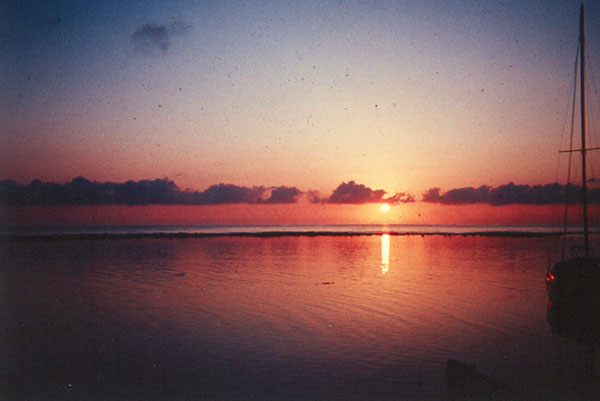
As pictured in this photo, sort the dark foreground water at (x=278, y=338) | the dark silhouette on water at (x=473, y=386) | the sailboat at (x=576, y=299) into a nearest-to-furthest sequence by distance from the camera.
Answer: the dark silhouette on water at (x=473, y=386) → the dark foreground water at (x=278, y=338) → the sailboat at (x=576, y=299)

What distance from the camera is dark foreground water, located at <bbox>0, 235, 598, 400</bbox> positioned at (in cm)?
1037

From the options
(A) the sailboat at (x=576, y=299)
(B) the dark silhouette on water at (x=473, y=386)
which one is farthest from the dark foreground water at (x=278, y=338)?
(A) the sailboat at (x=576, y=299)

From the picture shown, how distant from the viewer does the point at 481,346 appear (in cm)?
1330

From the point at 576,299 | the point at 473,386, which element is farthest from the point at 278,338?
the point at 576,299

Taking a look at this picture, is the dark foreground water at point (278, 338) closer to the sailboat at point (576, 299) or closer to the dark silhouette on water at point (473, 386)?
the dark silhouette on water at point (473, 386)

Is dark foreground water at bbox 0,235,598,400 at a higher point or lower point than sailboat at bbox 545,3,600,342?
lower

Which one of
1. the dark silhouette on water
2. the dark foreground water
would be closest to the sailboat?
the dark foreground water

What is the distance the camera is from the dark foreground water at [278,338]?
10.4 metres

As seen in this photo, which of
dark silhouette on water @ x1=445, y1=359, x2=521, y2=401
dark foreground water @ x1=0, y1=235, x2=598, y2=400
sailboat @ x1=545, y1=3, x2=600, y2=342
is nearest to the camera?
dark silhouette on water @ x1=445, y1=359, x2=521, y2=401

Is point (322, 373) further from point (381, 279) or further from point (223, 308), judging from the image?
point (381, 279)

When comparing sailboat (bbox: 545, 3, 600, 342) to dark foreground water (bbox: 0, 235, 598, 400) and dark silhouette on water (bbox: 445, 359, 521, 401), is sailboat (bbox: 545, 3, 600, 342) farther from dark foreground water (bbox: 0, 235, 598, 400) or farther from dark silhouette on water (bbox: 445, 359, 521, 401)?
dark silhouette on water (bbox: 445, 359, 521, 401)

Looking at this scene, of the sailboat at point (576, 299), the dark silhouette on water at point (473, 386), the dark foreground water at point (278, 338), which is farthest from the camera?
the sailboat at point (576, 299)

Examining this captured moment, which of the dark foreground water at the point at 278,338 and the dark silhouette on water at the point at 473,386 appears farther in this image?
the dark foreground water at the point at 278,338

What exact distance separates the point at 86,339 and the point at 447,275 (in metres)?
20.1
